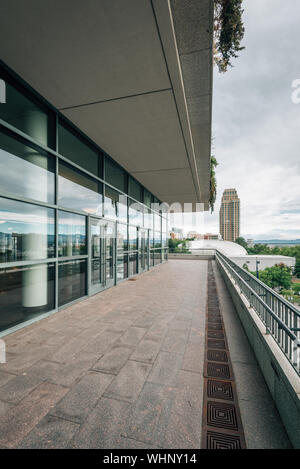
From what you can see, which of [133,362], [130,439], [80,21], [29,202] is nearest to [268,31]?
[80,21]

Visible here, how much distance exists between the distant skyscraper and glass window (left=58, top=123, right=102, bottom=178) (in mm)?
162691

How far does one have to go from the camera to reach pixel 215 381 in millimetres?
2477

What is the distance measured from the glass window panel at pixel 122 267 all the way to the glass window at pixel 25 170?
4.24 meters

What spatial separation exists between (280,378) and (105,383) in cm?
186

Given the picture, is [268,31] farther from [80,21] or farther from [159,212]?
[159,212]

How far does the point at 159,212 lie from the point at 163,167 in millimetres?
6835

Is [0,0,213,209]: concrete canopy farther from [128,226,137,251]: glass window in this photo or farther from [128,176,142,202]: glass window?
[128,226,137,251]: glass window

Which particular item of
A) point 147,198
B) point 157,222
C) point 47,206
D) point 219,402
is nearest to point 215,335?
point 219,402

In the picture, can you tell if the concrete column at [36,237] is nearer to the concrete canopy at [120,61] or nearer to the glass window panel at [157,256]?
the concrete canopy at [120,61]

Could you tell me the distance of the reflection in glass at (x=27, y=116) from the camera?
13.0ft

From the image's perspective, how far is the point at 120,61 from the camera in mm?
→ 3467

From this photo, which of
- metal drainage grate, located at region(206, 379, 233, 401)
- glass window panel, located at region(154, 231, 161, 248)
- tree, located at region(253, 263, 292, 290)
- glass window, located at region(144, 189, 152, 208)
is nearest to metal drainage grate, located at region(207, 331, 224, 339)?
metal drainage grate, located at region(206, 379, 233, 401)

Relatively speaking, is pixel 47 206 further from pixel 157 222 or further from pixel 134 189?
pixel 157 222

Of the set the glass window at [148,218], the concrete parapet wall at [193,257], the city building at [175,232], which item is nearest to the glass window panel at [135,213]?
the glass window at [148,218]
